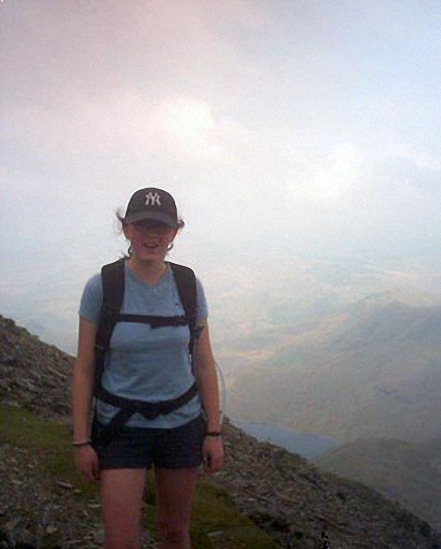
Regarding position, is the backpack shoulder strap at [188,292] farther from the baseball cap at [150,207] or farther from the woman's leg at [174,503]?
the woman's leg at [174,503]

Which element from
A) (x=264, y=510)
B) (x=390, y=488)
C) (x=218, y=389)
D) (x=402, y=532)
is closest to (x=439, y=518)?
(x=390, y=488)

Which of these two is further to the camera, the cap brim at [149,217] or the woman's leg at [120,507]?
Result: the cap brim at [149,217]

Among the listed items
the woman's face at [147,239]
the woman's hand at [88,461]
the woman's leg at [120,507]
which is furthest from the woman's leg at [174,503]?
the woman's face at [147,239]

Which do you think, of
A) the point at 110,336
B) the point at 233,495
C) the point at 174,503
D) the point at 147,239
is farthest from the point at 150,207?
the point at 233,495

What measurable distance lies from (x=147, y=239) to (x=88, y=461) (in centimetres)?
199

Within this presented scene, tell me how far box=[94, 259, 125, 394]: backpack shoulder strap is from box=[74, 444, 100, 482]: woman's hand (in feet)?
2.00

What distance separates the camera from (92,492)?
437 inches

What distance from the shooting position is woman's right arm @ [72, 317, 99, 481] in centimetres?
463

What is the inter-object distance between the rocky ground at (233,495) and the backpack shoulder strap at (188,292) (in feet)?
18.8

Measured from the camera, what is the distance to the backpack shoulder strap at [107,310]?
4598 mm

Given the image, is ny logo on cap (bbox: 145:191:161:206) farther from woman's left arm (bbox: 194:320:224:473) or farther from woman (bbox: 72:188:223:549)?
woman's left arm (bbox: 194:320:224:473)

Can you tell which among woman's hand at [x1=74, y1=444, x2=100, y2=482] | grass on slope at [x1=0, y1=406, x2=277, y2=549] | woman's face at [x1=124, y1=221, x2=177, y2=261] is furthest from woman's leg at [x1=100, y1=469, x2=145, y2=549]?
grass on slope at [x1=0, y1=406, x2=277, y2=549]

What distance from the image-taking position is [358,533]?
2108cm

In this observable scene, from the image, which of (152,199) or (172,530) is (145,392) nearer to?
(172,530)
